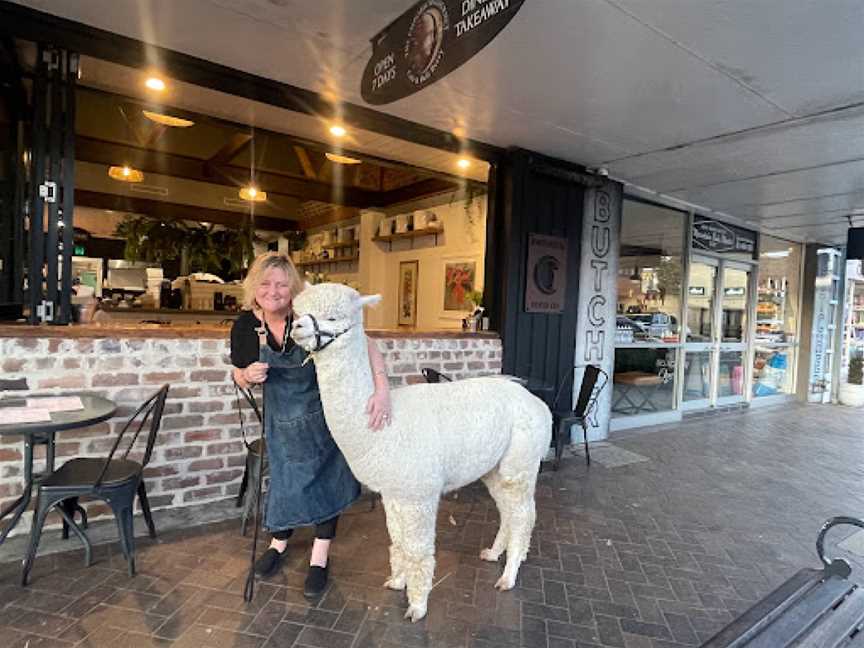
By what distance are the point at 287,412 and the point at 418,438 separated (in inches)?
24.4

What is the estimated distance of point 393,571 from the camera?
244 centimetres

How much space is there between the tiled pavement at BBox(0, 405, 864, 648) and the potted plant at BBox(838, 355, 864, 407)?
622cm

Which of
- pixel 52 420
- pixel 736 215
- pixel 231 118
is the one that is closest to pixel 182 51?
pixel 231 118

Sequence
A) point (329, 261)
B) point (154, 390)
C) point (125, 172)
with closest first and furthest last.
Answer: point (154, 390), point (125, 172), point (329, 261)

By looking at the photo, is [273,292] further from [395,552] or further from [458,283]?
[458,283]

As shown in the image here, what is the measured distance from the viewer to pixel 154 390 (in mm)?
3061

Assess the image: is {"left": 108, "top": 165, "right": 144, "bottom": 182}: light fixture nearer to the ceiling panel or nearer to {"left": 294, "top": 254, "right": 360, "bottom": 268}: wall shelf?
{"left": 294, "top": 254, "right": 360, "bottom": 268}: wall shelf

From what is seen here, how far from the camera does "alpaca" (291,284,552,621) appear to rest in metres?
1.92

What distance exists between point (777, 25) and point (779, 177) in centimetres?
311

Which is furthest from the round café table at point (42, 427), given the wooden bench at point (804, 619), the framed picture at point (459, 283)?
the framed picture at point (459, 283)

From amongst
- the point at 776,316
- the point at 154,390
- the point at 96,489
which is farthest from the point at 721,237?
the point at 96,489

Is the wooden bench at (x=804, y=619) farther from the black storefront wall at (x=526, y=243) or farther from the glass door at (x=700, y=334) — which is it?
the glass door at (x=700, y=334)

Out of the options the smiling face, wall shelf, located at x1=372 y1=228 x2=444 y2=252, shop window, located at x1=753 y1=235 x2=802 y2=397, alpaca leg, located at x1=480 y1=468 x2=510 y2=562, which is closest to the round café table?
the smiling face

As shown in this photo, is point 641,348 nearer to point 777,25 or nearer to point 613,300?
point 613,300
